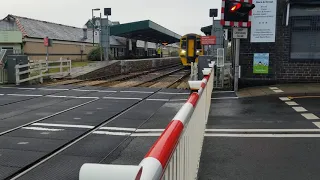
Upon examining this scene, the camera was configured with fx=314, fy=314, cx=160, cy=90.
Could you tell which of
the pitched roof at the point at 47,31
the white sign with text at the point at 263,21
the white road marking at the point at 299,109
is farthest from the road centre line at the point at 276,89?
the pitched roof at the point at 47,31

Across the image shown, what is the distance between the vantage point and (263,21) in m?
12.5

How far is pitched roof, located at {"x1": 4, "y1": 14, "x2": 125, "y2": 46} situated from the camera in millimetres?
34375

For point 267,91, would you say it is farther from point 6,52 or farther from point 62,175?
point 6,52

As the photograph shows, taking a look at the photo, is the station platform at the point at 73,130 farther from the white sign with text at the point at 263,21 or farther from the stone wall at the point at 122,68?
the stone wall at the point at 122,68

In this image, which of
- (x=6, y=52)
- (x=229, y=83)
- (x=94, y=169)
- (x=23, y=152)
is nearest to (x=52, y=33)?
(x=6, y=52)

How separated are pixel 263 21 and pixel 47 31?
31242mm

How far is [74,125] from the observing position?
7.18 meters

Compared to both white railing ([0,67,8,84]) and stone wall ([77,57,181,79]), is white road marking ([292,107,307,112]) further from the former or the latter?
stone wall ([77,57,181,79])

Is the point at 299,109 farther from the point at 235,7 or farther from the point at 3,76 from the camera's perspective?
the point at 3,76

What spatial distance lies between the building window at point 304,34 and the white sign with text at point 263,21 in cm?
74

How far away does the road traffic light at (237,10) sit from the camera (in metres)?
10.7

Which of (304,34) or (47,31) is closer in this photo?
(304,34)

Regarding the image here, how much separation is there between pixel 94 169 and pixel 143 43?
2144 inches

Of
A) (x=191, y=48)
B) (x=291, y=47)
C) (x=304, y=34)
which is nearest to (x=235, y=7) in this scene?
(x=291, y=47)
